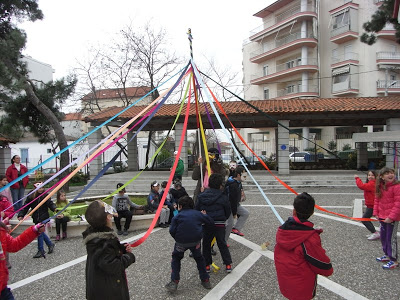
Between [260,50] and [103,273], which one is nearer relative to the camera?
[103,273]

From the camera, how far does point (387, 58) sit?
84.7 ft

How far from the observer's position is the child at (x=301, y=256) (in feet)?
7.57

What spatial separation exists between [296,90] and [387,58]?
328 inches

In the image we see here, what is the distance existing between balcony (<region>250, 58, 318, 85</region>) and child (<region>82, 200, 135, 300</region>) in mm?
29951

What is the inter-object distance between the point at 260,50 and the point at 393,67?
46.0ft

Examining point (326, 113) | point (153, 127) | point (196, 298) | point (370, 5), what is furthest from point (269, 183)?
point (370, 5)

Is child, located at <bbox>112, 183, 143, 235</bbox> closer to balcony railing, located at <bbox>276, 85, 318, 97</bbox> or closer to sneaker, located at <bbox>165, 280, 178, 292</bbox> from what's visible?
sneaker, located at <bbox>165, 280, 178, 292</bbox>

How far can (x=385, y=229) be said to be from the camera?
416 centimetres

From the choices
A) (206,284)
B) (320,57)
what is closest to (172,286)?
(206,284)

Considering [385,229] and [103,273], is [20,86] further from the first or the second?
[385,229]

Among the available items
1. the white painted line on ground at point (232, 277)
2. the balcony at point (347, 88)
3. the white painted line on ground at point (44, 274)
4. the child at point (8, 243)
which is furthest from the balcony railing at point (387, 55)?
the child at point (8, 243)

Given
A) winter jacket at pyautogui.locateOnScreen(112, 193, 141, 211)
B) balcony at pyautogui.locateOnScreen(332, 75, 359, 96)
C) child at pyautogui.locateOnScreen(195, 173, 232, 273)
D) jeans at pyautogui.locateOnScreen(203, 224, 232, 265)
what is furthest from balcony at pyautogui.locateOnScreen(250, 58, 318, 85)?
jeans at pyautogui.locateOnScreen(203, 224, 232, 265)

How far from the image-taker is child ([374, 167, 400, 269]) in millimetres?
3973

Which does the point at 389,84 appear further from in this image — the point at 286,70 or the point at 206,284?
the point at 206,284
